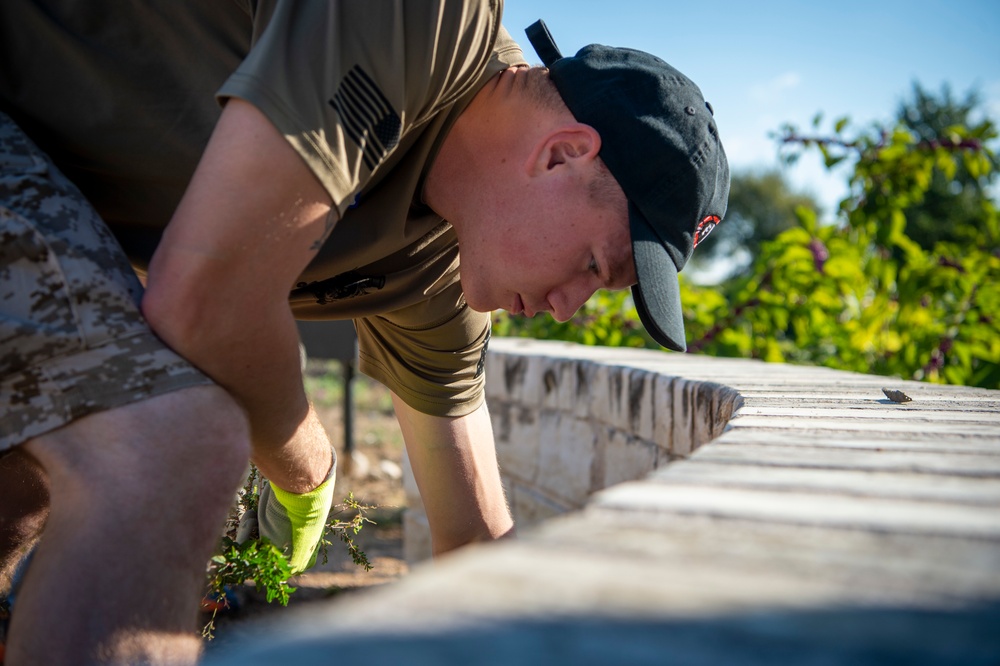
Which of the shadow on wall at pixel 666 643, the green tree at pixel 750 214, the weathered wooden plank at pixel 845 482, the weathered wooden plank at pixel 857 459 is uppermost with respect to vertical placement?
the shadow on wall at pixel 666 643

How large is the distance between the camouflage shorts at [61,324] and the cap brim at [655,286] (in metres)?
1.07

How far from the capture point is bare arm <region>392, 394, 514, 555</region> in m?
2.46

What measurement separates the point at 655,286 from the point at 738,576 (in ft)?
4.59

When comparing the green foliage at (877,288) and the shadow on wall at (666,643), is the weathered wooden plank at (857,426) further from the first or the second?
the green foliage at (877,288)

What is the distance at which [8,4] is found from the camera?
5.43 ft

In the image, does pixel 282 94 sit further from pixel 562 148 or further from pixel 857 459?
pixel 857 459

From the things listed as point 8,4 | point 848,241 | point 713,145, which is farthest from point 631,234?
point 848,241

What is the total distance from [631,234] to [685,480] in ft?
3.52

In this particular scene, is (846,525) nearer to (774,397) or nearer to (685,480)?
(685,480)

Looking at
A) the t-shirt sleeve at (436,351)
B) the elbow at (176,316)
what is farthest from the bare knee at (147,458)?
the t-shirt sleeve at (436,351)

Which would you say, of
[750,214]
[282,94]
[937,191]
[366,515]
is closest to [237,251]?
[282,94]

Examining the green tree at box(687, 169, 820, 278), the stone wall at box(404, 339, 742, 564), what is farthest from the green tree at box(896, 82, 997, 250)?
the stone wall at box(404, 339, 742, 564)

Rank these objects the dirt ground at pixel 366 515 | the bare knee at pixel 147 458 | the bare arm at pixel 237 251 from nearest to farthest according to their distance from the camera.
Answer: the bare knee at pixel 147 458, the bare arm at pixel 237 251, the dirt ground at pixel 366 515

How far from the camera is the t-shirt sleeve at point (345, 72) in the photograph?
4.50ft
